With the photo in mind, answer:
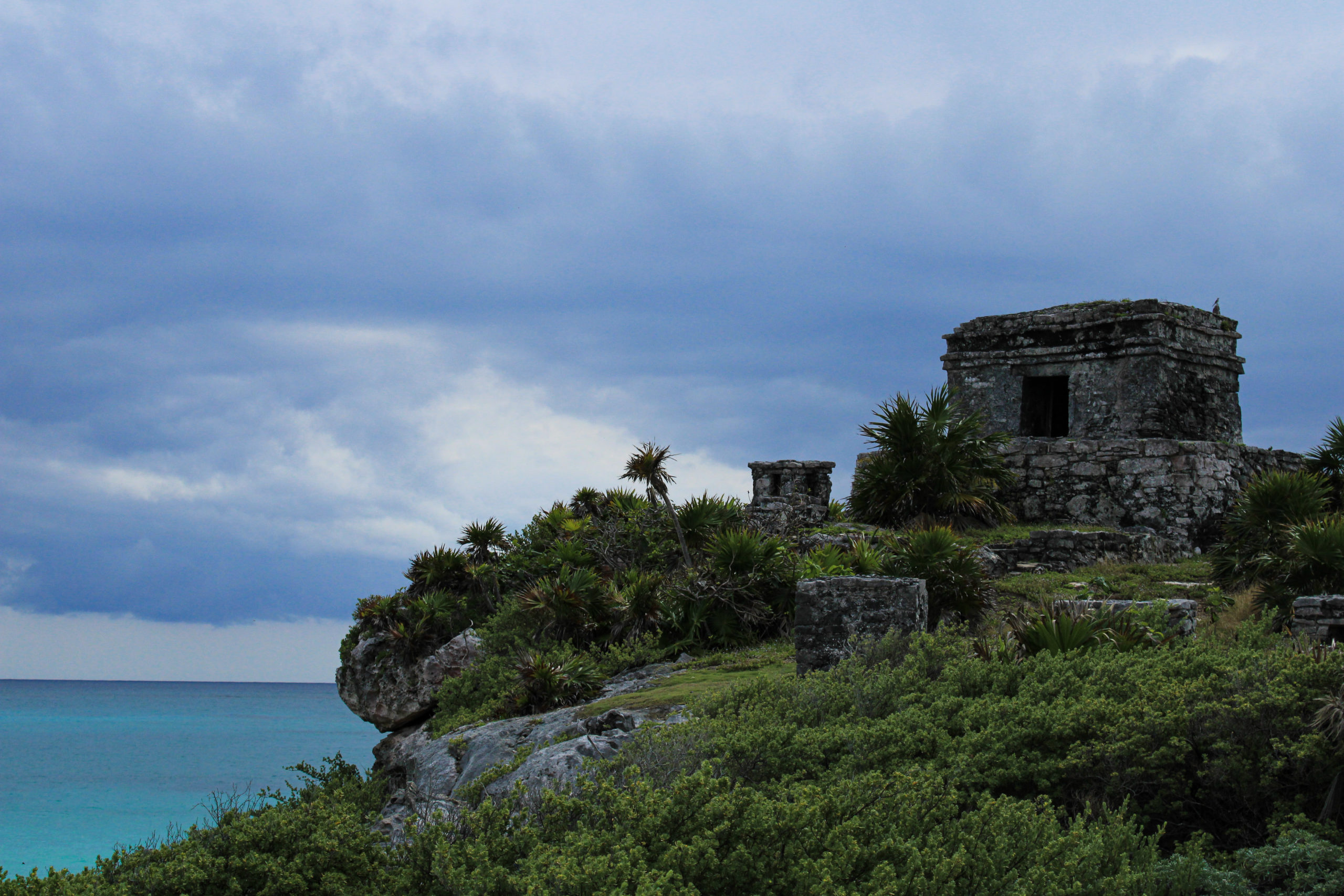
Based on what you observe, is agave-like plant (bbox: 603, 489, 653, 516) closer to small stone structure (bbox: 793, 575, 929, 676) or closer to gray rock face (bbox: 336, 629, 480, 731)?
gray rock face (bbox: 336, 629, 480, 731)

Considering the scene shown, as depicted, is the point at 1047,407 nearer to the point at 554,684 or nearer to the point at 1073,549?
the point at 1073,549

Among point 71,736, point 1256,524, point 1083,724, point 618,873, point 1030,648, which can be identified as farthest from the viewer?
point 71,736

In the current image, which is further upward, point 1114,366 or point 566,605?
point 1114,366

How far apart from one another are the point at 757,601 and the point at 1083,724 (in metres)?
7.56

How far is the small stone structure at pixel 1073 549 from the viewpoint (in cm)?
1575

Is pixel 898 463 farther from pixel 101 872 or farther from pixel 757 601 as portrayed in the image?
pixel 101 872

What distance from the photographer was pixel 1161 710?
19.7ft

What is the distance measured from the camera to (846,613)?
29.9 feet

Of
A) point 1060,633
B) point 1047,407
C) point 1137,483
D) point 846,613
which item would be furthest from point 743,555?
point 1047,407

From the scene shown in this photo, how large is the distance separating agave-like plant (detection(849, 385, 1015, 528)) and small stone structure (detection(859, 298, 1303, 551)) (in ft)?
2.74

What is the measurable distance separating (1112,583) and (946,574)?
3473 millimetres

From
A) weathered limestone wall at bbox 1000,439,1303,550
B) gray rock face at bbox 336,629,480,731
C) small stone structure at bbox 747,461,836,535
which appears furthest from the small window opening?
gray rock face at bbox 336,629,480,731

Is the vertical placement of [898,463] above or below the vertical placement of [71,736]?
above

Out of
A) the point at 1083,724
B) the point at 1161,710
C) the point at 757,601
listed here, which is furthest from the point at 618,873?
the point at 757,601
